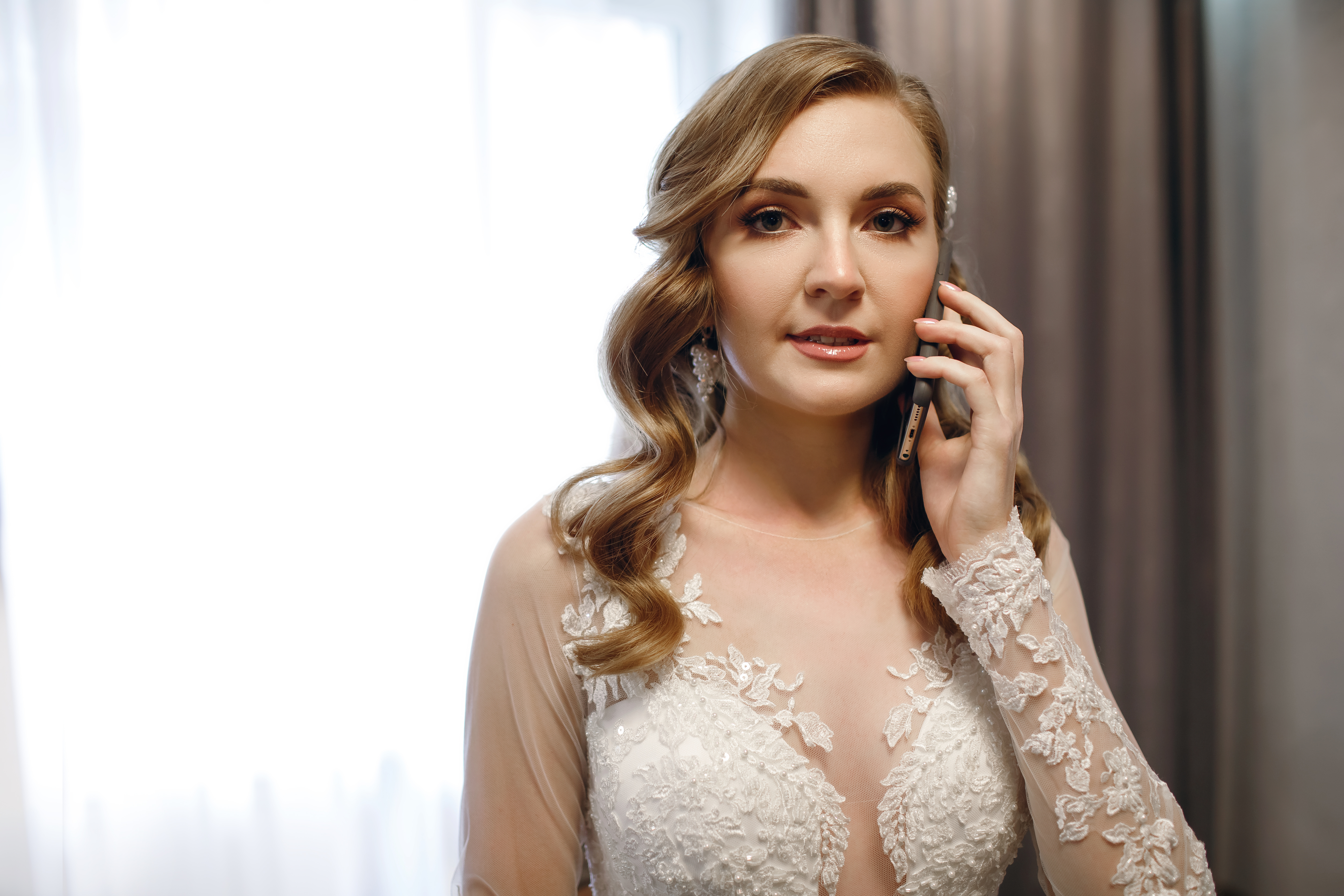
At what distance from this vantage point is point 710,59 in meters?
1.85

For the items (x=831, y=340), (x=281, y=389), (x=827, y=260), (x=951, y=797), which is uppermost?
(x=827, y=260)

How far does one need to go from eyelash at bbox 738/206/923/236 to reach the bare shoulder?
52 cm

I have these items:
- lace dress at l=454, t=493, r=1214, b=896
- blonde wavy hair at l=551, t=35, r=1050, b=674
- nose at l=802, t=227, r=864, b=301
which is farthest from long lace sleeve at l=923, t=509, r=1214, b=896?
nose at l=802, t=227, r=864, b=301

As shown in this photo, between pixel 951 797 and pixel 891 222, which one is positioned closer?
pixel 951 797

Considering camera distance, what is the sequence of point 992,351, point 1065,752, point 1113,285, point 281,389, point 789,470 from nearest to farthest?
point 1065,752, point 992,351, point 789,470, point 281,389, point 1113,285

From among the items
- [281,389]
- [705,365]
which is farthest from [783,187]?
[281,389]

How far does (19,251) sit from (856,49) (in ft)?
4.81

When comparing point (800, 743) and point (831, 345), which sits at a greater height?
point (831, 345)

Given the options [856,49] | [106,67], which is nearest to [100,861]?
[106,67]

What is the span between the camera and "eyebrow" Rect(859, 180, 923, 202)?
1.07m

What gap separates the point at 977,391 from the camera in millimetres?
1073

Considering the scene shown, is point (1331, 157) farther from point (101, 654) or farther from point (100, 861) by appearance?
point (100, 861)

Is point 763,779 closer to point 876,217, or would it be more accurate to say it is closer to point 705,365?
point 705,365

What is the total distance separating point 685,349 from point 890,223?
1.21 ft
